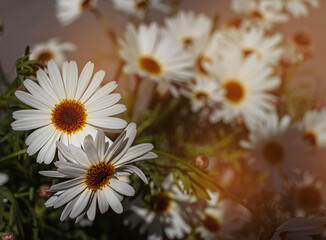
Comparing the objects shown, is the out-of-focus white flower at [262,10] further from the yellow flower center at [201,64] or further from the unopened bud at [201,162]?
the unopened bud at [201,162]

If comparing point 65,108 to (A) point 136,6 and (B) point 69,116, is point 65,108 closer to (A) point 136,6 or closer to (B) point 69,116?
(B) point 69,116

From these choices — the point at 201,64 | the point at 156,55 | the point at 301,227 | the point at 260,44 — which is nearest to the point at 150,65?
the point at 156,55

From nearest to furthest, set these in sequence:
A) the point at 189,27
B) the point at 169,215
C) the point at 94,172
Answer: the point at 94,172 < the point at 169,215 < the point at 189,27

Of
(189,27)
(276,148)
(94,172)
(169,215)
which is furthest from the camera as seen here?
(189,27)

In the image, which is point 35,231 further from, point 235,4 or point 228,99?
point 235,4

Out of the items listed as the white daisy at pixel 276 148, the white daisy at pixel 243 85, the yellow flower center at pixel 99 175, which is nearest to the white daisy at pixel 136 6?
the white daisy at pixel 243 85

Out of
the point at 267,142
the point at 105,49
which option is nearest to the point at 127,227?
the point at 267,142
